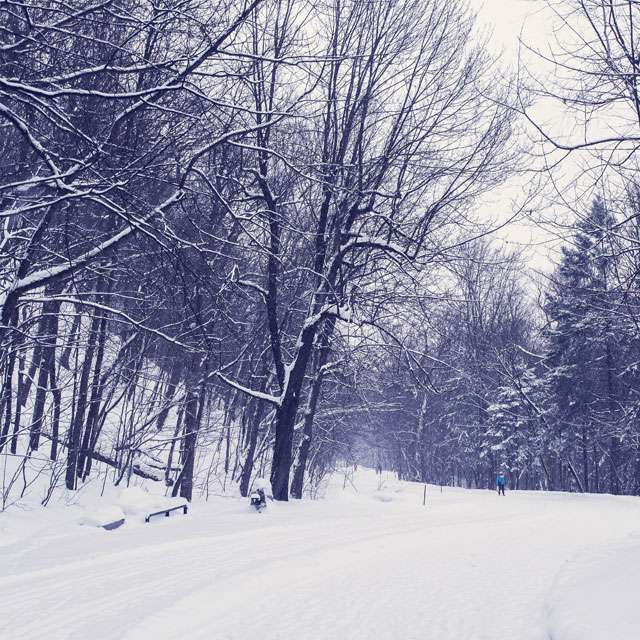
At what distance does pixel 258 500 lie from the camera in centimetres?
1210

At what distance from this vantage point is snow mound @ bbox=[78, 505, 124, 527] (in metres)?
8.94

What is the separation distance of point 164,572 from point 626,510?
1927 cm

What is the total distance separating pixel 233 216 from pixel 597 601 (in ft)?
17.5

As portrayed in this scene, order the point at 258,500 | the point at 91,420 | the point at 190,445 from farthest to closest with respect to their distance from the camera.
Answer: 1. the point at 190,445
2. the point at 91,420
3. the point at 258,500

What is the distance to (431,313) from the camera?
570 inches

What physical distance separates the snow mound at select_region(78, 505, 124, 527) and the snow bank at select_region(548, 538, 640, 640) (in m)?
6.34

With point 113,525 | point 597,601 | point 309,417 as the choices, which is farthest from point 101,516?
point 309,417

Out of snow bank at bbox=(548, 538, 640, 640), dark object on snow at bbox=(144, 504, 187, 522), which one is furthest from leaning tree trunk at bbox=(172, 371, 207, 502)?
snow bank at bbox=(548, 538, 640, 640)

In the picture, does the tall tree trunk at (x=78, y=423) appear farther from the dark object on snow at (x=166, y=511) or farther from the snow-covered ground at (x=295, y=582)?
the dark object on snow at (x=166, y=511)

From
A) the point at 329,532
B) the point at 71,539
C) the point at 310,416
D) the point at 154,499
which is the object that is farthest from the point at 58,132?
the point at 310,416

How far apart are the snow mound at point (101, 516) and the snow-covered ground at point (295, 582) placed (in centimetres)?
7

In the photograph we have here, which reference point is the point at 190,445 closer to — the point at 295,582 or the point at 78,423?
the point at 78,423

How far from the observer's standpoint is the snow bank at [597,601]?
445cm

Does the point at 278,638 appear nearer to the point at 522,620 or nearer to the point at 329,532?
the point at 522,620
